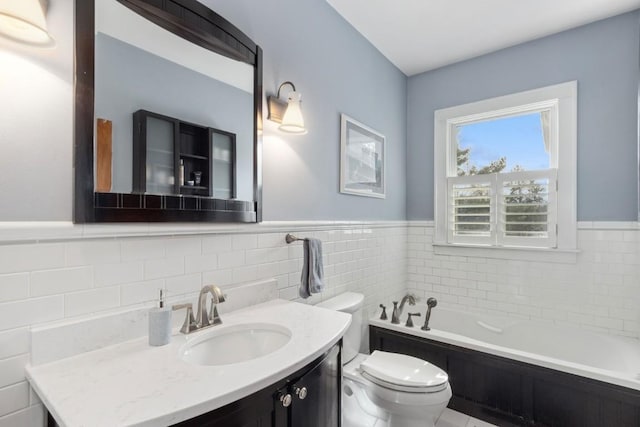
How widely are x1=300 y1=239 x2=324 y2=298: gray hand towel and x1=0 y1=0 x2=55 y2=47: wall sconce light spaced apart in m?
1.34

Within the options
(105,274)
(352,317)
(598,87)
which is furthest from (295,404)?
(598,87)

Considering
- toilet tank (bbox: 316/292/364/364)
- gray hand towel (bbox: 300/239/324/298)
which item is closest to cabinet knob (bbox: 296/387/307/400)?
gray hand towel (bbox: 300/239/324/298)

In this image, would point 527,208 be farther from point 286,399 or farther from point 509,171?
point 286,399

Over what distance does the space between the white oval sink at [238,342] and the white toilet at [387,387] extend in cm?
75

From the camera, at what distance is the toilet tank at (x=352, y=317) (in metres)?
2.05

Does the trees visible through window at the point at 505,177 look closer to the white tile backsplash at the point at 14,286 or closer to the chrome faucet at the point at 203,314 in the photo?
the chrome faucet at the point at 203,314

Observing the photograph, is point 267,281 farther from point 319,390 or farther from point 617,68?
point 617,68

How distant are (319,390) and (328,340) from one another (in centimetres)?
19

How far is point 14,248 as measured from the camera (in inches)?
36.2

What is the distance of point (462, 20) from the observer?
245 centimetres

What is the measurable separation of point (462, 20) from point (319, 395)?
9.04 ft

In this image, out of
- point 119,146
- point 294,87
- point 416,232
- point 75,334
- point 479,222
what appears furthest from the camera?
point 416,232

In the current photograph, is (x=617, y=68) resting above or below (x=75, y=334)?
above

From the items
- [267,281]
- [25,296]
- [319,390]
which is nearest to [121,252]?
[25,296]
